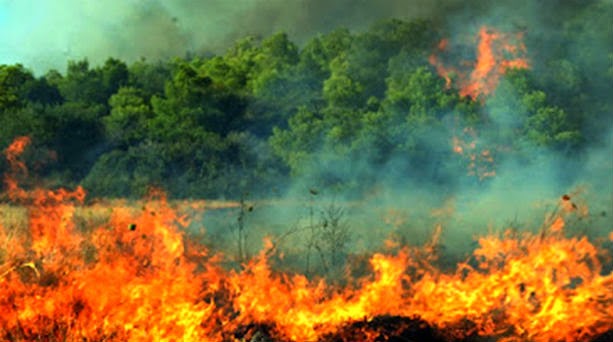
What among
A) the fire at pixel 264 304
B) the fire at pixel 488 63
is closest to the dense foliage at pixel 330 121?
the fire at pixel 488 63

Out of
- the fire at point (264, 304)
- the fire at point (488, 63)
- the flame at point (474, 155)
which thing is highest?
the fire at point (488, 63)

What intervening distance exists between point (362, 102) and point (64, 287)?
2308cm

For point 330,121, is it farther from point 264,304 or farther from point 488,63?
point 264,304

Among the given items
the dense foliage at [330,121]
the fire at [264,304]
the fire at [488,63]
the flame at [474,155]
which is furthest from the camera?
the fire at [488,63]

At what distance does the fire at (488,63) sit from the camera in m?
30.3

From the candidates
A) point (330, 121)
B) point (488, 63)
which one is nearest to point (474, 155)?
point (330, 121)

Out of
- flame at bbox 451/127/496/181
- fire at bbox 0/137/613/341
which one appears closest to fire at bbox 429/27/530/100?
flame at bbox 451/127/496/181

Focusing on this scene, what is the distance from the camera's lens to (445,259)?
14516mm

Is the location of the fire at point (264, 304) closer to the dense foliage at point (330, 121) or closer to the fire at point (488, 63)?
the dense foliage at point (330, 121)

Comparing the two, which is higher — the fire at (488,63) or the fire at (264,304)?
the fire at (488,63)

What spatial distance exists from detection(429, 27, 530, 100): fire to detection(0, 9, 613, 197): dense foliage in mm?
487

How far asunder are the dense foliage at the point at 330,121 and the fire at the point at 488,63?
0.49 meters

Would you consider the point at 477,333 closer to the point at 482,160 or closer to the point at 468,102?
the point at 482,160

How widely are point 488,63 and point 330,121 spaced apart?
6872 mm
